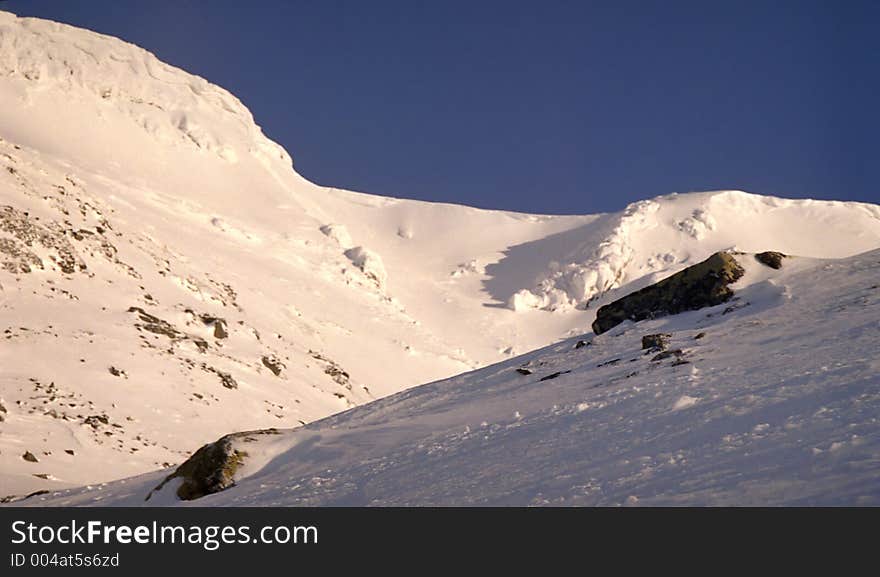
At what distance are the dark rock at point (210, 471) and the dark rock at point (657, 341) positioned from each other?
33.0 feet

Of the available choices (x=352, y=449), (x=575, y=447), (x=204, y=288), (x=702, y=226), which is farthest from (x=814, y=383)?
(x=702, y=226)

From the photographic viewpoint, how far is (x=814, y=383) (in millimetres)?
11953

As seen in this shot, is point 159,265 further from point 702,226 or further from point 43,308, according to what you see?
point 702,226

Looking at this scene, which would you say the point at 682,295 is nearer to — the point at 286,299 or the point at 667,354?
the point at 667,354

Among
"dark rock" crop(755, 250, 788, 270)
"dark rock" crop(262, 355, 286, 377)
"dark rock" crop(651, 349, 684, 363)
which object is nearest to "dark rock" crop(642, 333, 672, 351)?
"dark rock" crop(651, 349, 684, 363)

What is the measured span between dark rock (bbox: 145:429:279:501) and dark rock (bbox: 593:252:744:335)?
12.2m

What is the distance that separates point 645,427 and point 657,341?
7282mm

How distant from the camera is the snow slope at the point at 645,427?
9062mm

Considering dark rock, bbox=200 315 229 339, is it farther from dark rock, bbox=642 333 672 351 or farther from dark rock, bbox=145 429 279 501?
dark rock, bbox=642 333 672 351

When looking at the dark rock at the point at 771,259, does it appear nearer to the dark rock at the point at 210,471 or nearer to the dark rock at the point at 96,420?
the dark rock at the point at 210,471

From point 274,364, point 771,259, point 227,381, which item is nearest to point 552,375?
point 771,259

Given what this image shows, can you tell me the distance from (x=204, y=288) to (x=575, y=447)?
48511 mm

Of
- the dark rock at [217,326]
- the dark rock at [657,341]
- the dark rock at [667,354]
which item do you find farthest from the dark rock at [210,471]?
the dark rock at [217,326]

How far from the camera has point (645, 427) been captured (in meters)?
12.0
